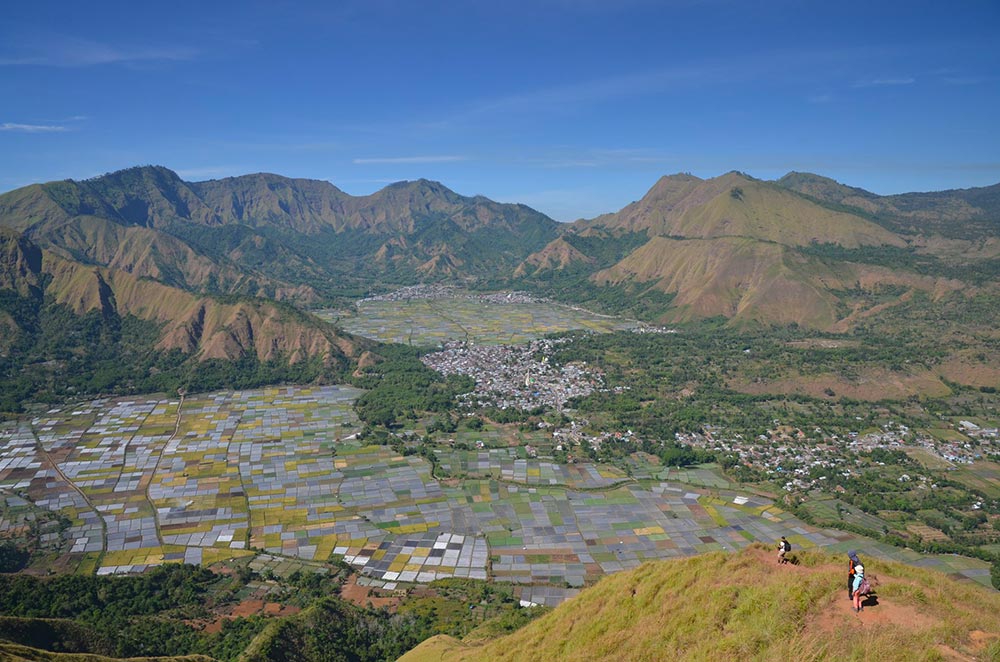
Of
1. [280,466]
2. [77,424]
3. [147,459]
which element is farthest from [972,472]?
[77,424]

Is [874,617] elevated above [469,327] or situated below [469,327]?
above

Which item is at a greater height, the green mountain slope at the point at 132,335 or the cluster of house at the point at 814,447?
the green mountain slope at the point at 132,335

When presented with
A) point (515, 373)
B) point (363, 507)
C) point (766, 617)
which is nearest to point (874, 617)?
point (766, 617)

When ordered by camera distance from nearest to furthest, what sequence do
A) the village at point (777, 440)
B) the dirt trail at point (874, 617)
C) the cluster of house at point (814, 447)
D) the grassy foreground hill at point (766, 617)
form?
the grassy foreground hill at point (766, 617)
the dirt trail at point (874, 617)
the cluster of house at point (814, 447)
the village at point (777, 440)

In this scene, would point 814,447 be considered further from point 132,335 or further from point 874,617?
point 132,335

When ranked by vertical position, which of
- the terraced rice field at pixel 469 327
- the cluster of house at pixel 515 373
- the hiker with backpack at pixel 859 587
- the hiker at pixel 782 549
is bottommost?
the cluster of house at pixel 515 373

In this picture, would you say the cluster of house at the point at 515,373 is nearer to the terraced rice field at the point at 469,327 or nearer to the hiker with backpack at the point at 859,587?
the terraced rice field at the point at 469,327

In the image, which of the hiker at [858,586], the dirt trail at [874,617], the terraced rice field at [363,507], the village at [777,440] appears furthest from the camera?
the village at [777,440]

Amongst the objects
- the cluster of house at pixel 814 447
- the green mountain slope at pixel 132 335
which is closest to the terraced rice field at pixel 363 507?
the cluster of house at pixel 814 447
